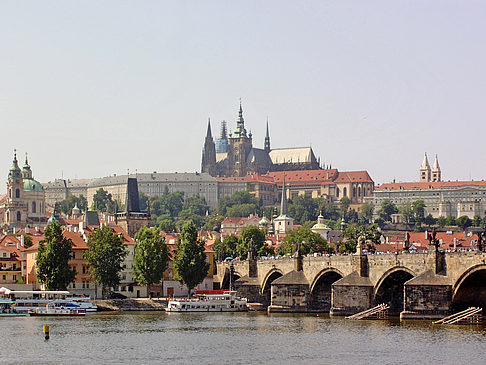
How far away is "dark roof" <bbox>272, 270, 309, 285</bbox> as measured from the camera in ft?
322

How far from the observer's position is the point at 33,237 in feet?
461

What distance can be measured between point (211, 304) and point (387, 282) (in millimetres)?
21318

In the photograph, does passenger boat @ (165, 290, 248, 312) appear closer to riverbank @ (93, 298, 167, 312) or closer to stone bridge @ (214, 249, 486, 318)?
riverbank @ (93, 298, 167, 312)

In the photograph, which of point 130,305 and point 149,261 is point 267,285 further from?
point 130,305

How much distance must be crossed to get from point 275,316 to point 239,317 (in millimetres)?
2940

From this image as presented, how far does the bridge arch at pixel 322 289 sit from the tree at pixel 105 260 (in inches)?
764

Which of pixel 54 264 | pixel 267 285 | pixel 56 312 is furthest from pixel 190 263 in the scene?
pixel 56 312

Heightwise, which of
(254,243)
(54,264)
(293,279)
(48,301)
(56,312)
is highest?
(254,243)

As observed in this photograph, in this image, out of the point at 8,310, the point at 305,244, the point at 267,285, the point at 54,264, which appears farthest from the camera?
the point at 305,244

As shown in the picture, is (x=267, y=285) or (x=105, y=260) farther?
(x=267, y=285)

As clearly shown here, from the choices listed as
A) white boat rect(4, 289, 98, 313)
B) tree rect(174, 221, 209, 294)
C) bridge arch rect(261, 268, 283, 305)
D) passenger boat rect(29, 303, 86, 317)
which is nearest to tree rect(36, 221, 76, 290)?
white boat rect(4, 289, 98, 313)

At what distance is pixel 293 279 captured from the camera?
98438mm

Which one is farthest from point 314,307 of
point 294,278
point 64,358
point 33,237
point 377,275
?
point 33,237

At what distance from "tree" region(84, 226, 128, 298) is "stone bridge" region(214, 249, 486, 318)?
11707mm
